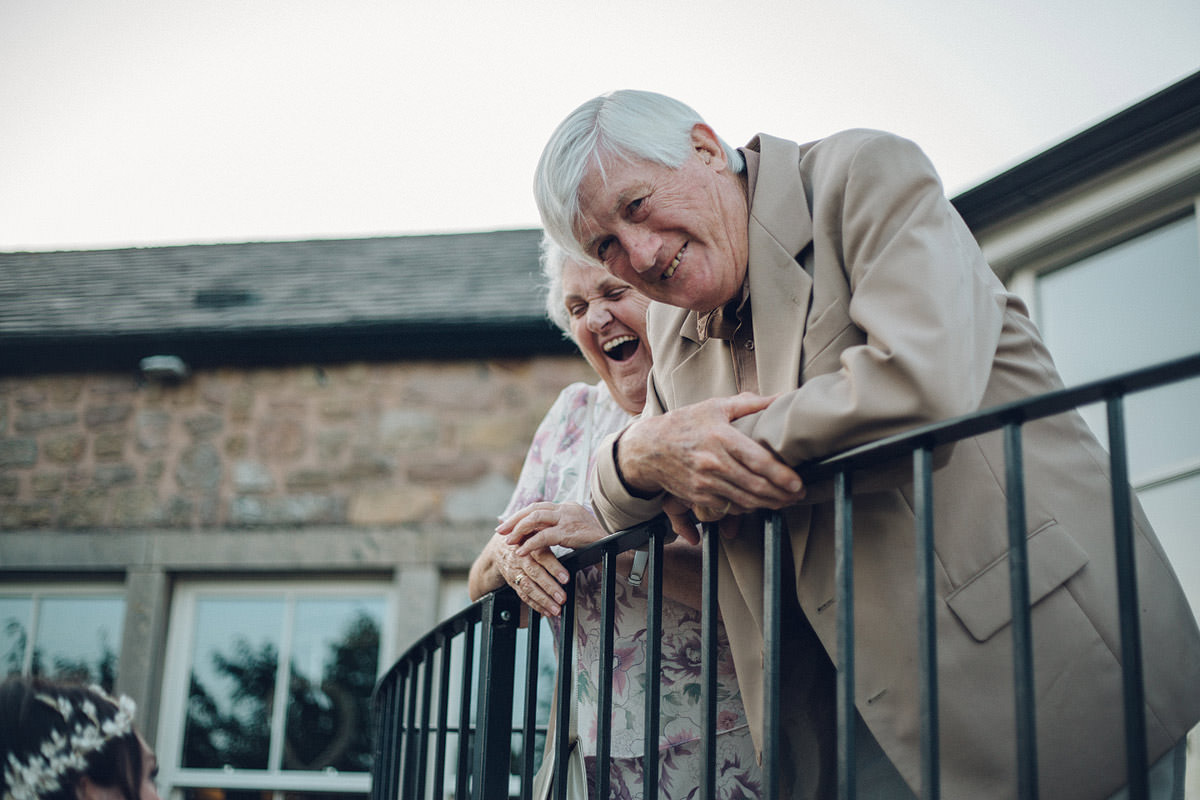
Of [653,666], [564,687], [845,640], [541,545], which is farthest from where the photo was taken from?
[541,545]

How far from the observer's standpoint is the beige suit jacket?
147 cm

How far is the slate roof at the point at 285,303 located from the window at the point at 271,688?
56.6 inches

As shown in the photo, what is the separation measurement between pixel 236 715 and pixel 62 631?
3.95ft

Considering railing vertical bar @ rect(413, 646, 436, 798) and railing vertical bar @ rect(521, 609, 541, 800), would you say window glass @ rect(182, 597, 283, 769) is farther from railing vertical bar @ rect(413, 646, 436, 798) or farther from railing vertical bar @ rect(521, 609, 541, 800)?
railing vertical bar @ rect(521, 609, 541, 800)

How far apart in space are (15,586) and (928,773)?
6.59 m

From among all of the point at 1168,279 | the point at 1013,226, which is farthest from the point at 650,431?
the point at 1013,226

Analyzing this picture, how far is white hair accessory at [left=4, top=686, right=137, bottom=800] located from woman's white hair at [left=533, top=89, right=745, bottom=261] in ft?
7.76

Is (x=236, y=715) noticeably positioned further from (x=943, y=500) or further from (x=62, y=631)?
(x=943, y=500)

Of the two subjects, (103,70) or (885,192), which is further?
(103,70)

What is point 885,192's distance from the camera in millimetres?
1587

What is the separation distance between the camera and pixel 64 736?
3.28 metres

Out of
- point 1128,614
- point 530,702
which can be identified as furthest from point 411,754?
point 1128,614

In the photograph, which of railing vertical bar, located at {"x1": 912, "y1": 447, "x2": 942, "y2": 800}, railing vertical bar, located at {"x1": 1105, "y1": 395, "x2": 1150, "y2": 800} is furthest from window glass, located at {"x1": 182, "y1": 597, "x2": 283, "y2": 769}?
railing vertical bar, located at {"x1": 1105, "y1": 395, "x2": 1150, "y2": 800}

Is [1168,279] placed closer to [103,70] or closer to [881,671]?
[881,671]
